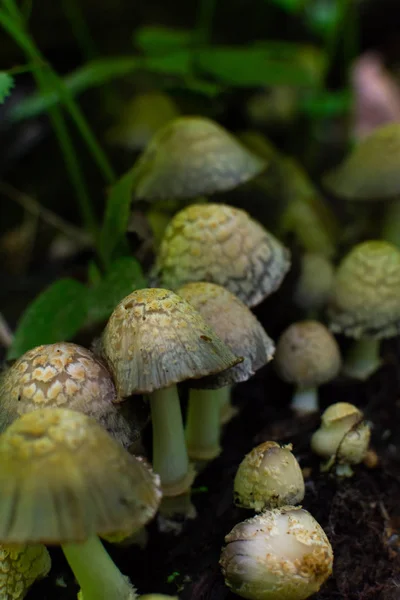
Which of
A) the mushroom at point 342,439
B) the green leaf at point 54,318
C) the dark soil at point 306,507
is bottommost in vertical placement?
the dark soil at point 306,507

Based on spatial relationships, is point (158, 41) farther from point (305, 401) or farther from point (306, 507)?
point (306, 507)

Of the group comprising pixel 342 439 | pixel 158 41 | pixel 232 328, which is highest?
pixel 158 41

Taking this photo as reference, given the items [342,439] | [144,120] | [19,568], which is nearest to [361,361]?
[342,439]

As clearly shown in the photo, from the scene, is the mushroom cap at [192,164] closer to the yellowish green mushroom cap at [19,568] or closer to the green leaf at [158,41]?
the green leaf at [158,41]

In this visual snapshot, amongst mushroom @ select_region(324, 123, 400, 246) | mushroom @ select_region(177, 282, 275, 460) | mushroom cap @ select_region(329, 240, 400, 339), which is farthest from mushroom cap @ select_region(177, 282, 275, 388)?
mushroom @ select_region(324, 123, 400, 246)

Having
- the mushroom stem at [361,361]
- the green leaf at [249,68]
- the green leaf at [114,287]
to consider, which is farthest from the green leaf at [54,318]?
the green leaf at [249,68]

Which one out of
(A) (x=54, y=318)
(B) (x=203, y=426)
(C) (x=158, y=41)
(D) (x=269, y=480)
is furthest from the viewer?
(C) (x=158, y=41)

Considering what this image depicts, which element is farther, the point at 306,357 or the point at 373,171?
the point at 373,171
